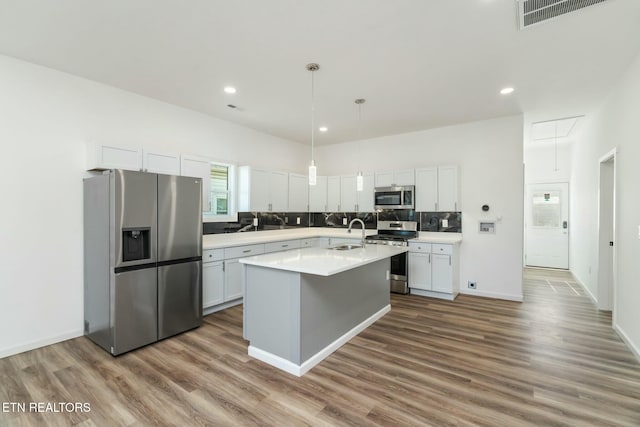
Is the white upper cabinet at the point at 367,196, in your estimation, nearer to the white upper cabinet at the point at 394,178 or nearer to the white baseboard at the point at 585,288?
the white upper cabinet at the point at 394,178

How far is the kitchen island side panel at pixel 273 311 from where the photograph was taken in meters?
2.53

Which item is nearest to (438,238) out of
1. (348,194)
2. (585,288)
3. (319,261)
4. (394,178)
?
(394,178)

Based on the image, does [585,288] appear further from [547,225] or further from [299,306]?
[299,306]

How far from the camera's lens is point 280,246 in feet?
16.0

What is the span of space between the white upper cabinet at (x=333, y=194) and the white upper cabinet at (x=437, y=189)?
5.12 feet

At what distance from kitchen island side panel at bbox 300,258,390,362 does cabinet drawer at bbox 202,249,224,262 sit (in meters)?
1.77

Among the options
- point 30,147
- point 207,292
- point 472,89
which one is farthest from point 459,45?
point 30,147

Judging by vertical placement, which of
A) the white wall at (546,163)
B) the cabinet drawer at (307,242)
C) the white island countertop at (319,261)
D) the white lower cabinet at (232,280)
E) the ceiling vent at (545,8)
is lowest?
the white lower cabinet at (232,280)

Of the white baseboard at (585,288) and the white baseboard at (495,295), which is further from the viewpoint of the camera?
the white baseboard at (495,295)

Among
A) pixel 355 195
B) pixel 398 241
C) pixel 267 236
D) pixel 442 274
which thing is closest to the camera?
pixel 442 274

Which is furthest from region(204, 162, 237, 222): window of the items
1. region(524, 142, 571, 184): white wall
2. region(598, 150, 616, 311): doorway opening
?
region(524, 142, 571, 184): white wall

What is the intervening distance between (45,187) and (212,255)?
71.0 inches

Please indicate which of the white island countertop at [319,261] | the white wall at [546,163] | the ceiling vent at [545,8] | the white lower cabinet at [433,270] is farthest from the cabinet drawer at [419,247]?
the white wall at [546,163]

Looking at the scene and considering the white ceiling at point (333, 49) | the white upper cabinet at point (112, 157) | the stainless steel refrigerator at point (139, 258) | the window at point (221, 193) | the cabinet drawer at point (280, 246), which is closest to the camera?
the white ceiling at point (333, 49)
